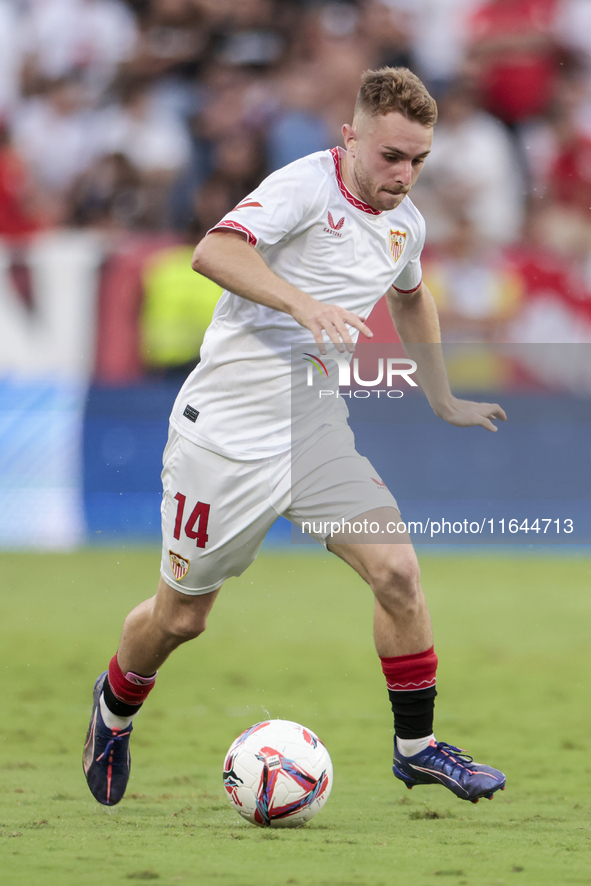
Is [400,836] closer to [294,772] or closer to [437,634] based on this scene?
[294,772]

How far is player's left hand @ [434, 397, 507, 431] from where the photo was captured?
4.37m

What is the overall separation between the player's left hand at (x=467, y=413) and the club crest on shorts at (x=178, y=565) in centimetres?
111

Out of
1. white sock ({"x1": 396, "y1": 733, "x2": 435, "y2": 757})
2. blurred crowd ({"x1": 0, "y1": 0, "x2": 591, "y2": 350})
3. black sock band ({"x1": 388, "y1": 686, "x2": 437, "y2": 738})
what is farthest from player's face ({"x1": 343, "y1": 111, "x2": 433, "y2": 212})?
blurred crowd ({"x1": 0, "y1": 0, "x2": 591, "y2": 350})

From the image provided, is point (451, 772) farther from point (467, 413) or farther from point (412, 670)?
point (467, 413)

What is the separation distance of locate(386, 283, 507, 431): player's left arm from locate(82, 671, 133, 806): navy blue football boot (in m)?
1.61

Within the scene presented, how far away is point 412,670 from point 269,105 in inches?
322

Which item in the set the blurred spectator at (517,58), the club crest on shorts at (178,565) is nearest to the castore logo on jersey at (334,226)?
the club crest on shorts at (178,565)

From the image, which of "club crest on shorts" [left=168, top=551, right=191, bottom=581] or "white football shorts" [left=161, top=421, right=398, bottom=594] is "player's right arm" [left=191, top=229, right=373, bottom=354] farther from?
"club crest on shorts" [left=168, top=551, right=191, bottom=581]

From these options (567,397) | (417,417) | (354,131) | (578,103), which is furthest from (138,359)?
(354,131)

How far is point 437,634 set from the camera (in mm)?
7277

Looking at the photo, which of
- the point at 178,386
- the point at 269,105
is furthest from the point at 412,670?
the point at 269,105

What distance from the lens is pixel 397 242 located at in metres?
4.03

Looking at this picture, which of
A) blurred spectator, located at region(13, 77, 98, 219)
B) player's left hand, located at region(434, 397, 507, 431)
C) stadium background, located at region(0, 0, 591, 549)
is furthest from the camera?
blurred spectator, located at region(13, 77, 98, 219)

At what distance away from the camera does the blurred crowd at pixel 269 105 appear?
1071 cm
